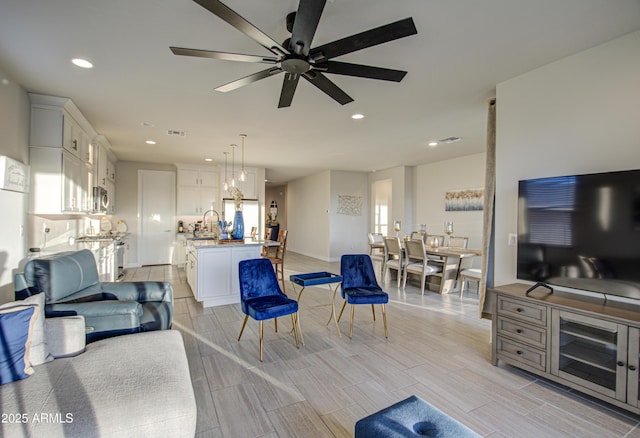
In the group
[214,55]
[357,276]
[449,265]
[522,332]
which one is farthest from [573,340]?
[214,55]

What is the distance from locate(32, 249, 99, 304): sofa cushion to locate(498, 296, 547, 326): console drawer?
3.70 m

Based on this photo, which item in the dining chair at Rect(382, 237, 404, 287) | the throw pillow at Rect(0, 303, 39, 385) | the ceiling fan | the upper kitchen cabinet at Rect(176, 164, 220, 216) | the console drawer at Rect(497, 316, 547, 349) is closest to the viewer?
the throw pillow at Rect(0, 303, 39, 385)

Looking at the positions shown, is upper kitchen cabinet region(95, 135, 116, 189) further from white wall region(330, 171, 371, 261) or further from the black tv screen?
the black tv screen

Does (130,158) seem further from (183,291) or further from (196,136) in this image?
(183,291)

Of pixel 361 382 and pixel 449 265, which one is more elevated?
pixel 449 265

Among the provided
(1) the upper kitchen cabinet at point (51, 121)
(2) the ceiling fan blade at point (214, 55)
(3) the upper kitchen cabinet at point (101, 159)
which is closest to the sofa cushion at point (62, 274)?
(1) the upper kitchen cabinet at point (51, 121)

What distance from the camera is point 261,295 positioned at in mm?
3195

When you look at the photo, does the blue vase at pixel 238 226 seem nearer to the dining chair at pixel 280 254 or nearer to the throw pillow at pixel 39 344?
the dining chair at pixel 280 254

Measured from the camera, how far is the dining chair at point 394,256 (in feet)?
18.8

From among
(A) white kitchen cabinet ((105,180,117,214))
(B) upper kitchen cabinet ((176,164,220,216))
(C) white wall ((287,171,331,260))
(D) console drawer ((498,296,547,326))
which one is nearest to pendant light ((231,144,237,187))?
(B) upper kitchen cabinet ((176,164,220,216))

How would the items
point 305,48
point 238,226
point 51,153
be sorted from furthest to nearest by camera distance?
point 238,226
point 51,153
point 305,48

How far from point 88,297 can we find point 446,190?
7018mm

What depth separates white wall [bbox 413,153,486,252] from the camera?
6559 mm

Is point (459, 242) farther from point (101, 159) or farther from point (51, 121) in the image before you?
point (101, 159)
